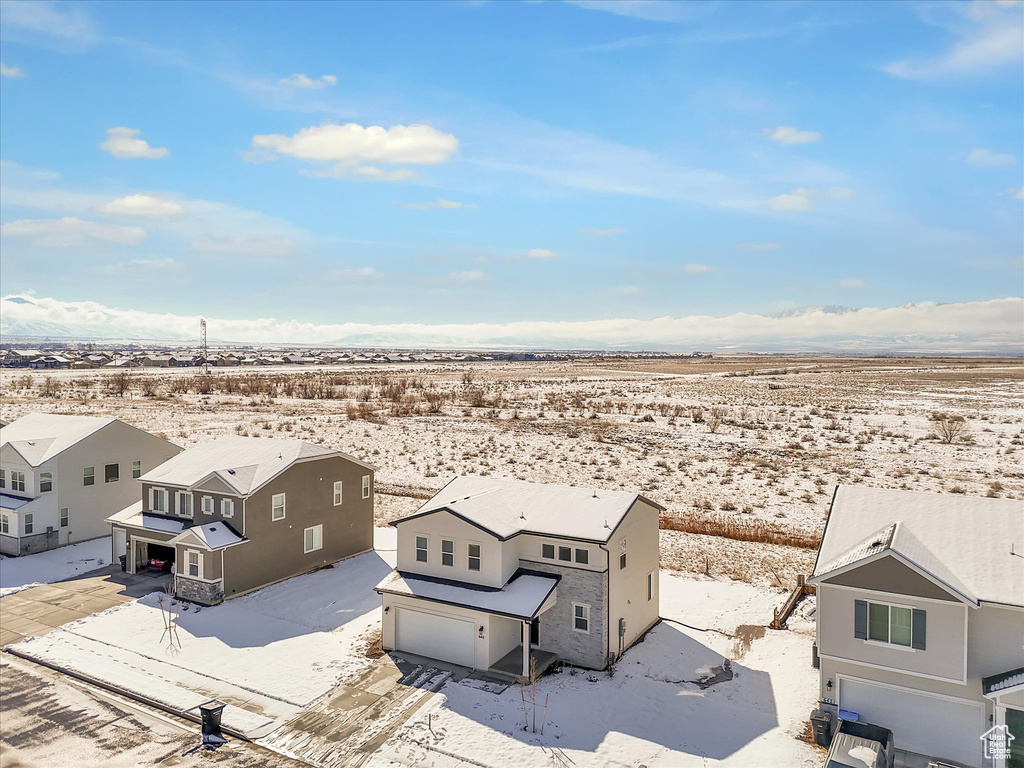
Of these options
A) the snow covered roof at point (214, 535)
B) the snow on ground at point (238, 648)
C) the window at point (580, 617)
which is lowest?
the snow on ground at point (238, 648)

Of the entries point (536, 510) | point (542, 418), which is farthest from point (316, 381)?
point (536, 510)

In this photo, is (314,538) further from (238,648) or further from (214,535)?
(238,648)

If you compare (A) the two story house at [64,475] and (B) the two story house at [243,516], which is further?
(A) the two story house at [64,475]

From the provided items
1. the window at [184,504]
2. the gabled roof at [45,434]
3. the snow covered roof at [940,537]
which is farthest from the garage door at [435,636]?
the gabled roof at [45,434]

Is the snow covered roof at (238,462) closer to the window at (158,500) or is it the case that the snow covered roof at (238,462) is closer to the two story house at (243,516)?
the two story house at (243,516)

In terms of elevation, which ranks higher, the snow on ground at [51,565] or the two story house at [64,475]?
the two story house at [64,475]

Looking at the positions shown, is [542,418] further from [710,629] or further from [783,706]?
[783,706]
